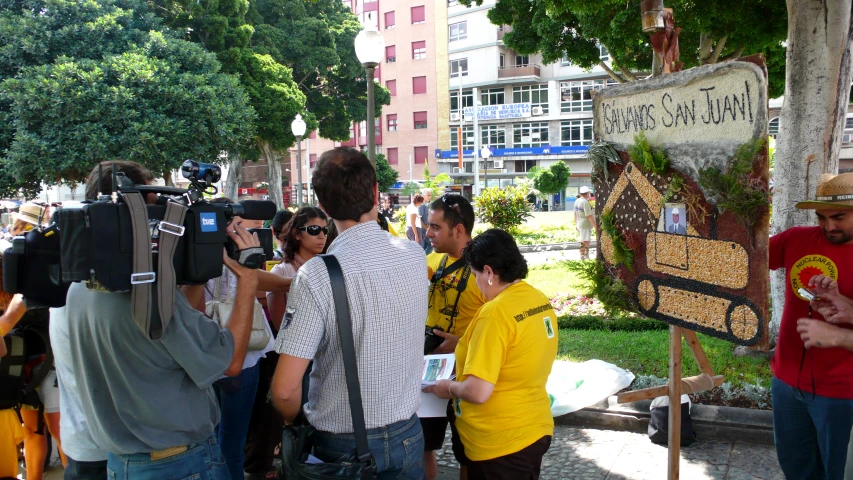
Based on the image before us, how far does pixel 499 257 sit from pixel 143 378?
59.5 inches

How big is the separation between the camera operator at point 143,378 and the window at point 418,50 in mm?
46283

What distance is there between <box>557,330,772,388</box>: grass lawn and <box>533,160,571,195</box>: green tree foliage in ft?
83.4

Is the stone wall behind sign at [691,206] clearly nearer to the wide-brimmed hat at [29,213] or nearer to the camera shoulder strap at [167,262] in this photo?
the camera shoulder strap at [167,262]

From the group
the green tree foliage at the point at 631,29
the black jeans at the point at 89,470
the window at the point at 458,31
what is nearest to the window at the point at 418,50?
the window at the point at 458,31

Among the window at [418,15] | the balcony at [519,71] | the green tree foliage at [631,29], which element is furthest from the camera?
the window at [418,15]

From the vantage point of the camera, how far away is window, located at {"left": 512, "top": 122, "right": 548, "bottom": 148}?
144 ft

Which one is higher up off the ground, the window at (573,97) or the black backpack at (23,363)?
the window at (573,97)

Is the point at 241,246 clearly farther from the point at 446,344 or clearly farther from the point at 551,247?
the point at 551,247

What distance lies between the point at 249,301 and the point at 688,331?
2.32 m

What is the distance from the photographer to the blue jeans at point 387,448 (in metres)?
2.16

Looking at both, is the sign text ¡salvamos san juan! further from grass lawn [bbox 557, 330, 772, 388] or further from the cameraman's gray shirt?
grass lawn [bbox 557, 330, 772, 388]

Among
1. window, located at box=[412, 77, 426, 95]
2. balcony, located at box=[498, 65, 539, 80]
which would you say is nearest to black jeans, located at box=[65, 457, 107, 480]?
balcony, located at box=[498, 65, 539, 80]

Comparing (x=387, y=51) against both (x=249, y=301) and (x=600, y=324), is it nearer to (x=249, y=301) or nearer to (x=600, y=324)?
(x=600, y=324)

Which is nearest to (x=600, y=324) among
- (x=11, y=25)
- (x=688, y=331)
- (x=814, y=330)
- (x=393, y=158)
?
(x=688, y=331)
